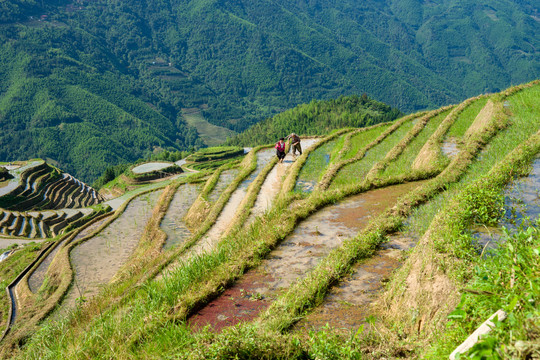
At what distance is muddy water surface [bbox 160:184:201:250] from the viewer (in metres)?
19.2

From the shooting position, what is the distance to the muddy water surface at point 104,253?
18.3 meters

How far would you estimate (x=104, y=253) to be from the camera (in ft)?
72.8

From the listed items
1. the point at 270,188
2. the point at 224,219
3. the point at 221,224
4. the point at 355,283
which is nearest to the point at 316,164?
the point at 270,188

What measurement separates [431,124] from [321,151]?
20.7 ft

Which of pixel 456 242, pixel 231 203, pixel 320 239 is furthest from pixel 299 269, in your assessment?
pixel 231 203

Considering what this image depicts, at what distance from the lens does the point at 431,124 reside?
20484 millimetres

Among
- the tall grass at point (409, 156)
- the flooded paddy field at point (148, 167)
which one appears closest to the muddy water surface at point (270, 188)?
the tall grass at point (409, 156)

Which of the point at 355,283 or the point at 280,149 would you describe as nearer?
the point at 355,283

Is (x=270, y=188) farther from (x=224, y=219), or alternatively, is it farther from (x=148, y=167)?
(x=148, y=167)

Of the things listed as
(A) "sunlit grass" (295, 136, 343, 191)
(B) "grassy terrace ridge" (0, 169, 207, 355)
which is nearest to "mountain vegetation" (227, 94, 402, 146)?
(A) "sunlit grass" (295, 136, 343, 191)

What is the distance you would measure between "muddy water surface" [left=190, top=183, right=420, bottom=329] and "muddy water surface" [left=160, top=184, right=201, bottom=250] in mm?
8429

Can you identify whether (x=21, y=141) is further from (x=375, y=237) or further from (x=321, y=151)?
(x=375, y=237)

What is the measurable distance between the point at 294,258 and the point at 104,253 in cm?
1793

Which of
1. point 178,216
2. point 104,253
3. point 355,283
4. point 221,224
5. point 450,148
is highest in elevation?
point 450,148
